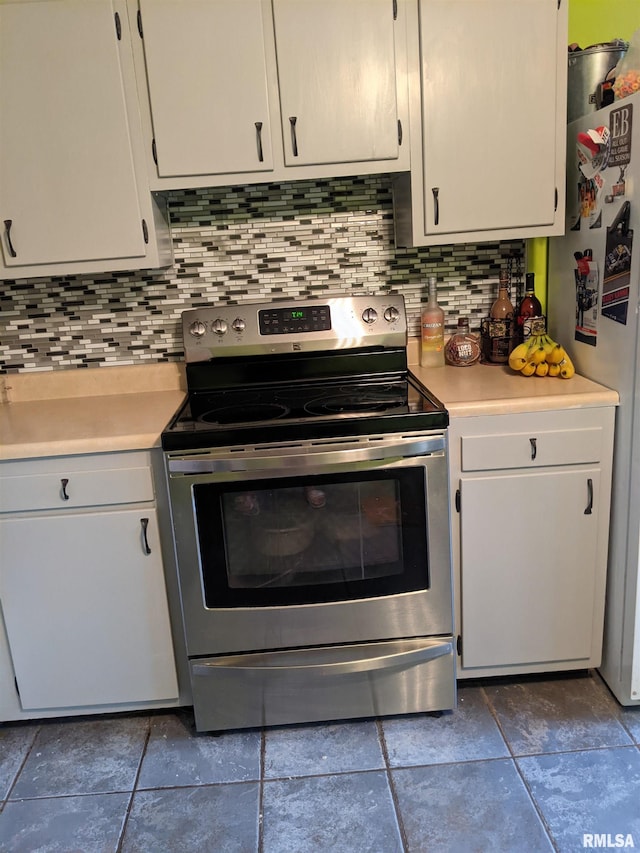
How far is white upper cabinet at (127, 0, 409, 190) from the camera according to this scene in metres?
1.83

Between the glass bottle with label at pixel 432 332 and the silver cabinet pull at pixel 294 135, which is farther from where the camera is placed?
the glass bottle with label at pixel 432 332

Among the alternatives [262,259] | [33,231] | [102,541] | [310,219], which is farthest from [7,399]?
[310,219]

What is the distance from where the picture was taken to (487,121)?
1934 millimetres

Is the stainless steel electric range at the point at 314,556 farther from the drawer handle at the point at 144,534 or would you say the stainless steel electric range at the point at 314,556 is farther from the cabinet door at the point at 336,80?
the cabinet door at the point at 336,80

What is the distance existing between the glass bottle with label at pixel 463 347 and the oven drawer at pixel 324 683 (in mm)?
945

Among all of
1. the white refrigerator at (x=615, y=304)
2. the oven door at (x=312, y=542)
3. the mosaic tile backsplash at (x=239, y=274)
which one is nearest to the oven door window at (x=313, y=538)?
the oven door at (x=312, y=542)

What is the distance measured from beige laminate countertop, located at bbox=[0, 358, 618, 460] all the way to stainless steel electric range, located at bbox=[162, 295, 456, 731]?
0.12m

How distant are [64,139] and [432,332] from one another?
131 cm

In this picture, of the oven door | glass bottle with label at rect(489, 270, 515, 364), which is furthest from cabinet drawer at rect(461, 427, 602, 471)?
glass bottle with label at rect(489, 270, 515, 364)

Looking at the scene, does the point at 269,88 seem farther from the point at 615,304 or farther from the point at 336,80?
the point at 615,304

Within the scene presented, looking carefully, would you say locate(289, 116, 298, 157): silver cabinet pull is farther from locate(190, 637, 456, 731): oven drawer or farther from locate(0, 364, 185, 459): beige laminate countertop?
locate(190, 637, 456, 731): oven drawer

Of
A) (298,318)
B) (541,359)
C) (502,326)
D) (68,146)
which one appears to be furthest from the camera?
(502,326)

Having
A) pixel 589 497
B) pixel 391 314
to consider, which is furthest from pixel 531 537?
pixel 391 314

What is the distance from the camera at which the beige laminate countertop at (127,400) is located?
176 cm
